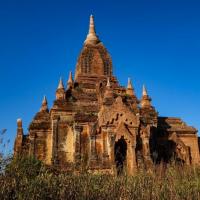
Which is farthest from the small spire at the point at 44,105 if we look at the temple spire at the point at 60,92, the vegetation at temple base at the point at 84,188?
the vegetation at temple base at the point at 84,188

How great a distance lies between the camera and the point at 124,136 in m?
21.5

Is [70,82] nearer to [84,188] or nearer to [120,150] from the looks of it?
[120,150]

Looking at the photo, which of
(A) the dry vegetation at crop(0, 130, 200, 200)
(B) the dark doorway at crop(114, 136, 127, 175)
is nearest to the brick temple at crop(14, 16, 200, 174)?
(B) the dark doorway at crop(114, 136, 127, 175)

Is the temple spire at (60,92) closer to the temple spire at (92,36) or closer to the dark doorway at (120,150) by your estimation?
the dark doorway at (120,150)

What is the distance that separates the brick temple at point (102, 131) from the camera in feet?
70.2

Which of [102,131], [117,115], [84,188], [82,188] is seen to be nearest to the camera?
[84,188]

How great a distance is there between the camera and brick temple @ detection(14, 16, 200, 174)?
21406mm

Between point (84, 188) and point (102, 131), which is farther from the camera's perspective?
point (102, 131)

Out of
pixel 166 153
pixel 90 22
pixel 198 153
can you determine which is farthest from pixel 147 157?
pixel 90 22

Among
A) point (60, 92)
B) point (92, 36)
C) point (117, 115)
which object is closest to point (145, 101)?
point (117, 115)

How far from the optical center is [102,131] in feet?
72.2

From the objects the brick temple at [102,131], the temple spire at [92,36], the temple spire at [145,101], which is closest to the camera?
the brick temple at [102,131]

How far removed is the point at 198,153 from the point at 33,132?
12.9 metres

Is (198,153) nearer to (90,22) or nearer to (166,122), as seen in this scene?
(166,122)
